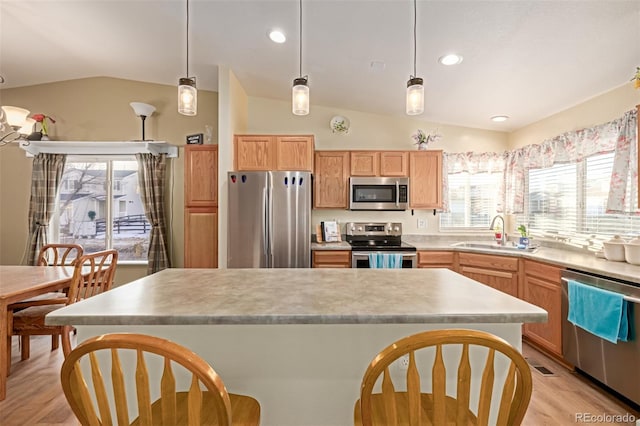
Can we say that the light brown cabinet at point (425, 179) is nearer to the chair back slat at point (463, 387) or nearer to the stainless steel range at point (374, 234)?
the stainless steel range at point (374, 234)

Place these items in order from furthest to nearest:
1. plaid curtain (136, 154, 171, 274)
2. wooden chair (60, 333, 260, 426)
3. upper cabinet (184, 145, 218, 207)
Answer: plaid curtain (136, 154, 171, 274) → upper cabinet (184, 145, 218, 207) → wooden chair (60, 333, 260, 426)

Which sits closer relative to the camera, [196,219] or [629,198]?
[629,198]

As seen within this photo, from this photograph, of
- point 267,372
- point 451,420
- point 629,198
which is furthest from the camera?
point 629,198

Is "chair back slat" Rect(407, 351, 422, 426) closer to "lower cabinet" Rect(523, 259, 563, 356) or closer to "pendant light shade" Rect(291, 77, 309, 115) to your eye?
"pendant light shade" Rect(291, 77, 309, 115)

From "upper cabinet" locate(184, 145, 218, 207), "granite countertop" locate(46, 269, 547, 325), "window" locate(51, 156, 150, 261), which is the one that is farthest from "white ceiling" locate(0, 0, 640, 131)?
"granite countertop" locate(46, 269, 547, 325)

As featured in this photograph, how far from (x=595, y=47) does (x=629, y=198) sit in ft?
4.11

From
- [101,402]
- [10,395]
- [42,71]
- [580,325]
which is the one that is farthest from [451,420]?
[42,71]

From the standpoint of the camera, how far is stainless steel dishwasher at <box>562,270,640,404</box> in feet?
6.41

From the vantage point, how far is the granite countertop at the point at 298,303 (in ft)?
3.59

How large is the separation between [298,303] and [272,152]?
266 cm

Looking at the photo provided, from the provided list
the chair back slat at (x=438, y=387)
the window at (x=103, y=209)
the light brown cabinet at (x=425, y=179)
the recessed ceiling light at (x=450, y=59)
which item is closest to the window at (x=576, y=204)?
the light brown cabinet at (x=425, y=179)

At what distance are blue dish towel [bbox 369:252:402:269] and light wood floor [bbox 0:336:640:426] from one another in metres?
1.46

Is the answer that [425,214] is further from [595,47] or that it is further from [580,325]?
[595,47]

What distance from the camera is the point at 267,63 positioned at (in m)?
3.19
